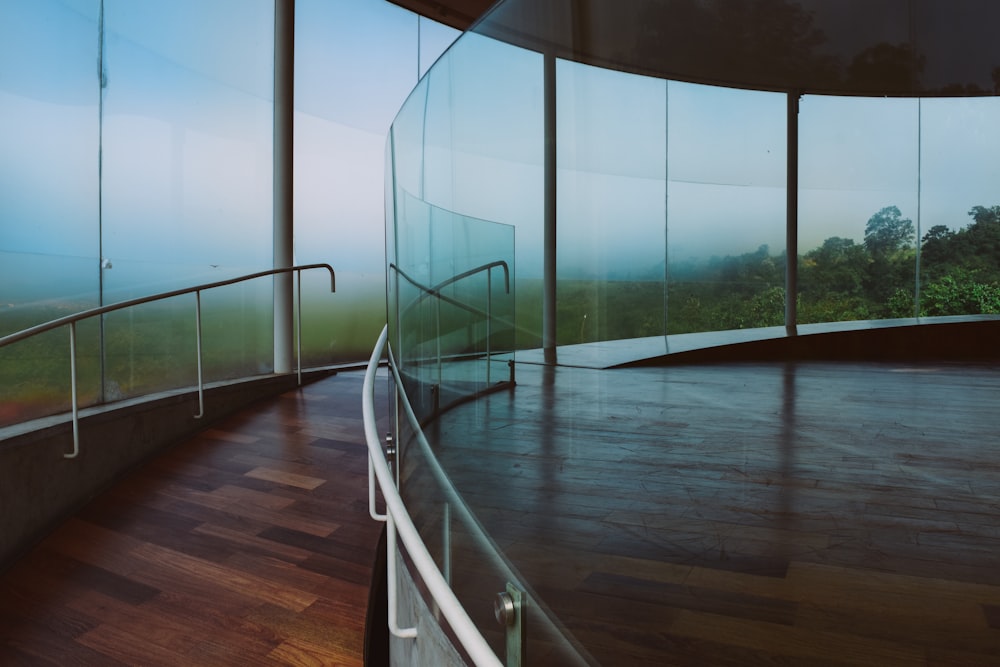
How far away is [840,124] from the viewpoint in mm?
1329

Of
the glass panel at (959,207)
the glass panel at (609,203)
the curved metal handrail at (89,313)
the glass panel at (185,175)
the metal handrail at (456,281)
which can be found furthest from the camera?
the glass panel at (185,175)

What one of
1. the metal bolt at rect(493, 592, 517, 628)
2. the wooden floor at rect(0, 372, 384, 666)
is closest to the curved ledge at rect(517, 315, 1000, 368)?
the metal bolt at rect(493, 592, 517, 628)

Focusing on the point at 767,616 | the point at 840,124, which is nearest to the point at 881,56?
the point at 840,124

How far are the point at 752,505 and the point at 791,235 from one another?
1.81 feet


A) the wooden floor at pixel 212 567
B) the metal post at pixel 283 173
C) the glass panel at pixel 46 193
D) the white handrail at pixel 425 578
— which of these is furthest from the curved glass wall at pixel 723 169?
the metal post at pixel 283 173

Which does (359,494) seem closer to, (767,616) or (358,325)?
(767,616)

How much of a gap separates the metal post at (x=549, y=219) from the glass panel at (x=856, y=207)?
482 millimetres

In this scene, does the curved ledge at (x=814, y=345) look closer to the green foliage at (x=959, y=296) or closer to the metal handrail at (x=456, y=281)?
the green foliage at (x=959, y=296)

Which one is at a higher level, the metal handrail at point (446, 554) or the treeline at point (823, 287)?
the treeline at point (823, 287)

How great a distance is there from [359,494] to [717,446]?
8.33ft

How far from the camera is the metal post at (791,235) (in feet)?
4.75

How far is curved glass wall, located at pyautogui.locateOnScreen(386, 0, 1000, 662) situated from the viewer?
1.19 metres

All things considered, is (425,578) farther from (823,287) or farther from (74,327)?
(74,327)

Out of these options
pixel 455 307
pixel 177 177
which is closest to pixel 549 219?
pixel 455 307
